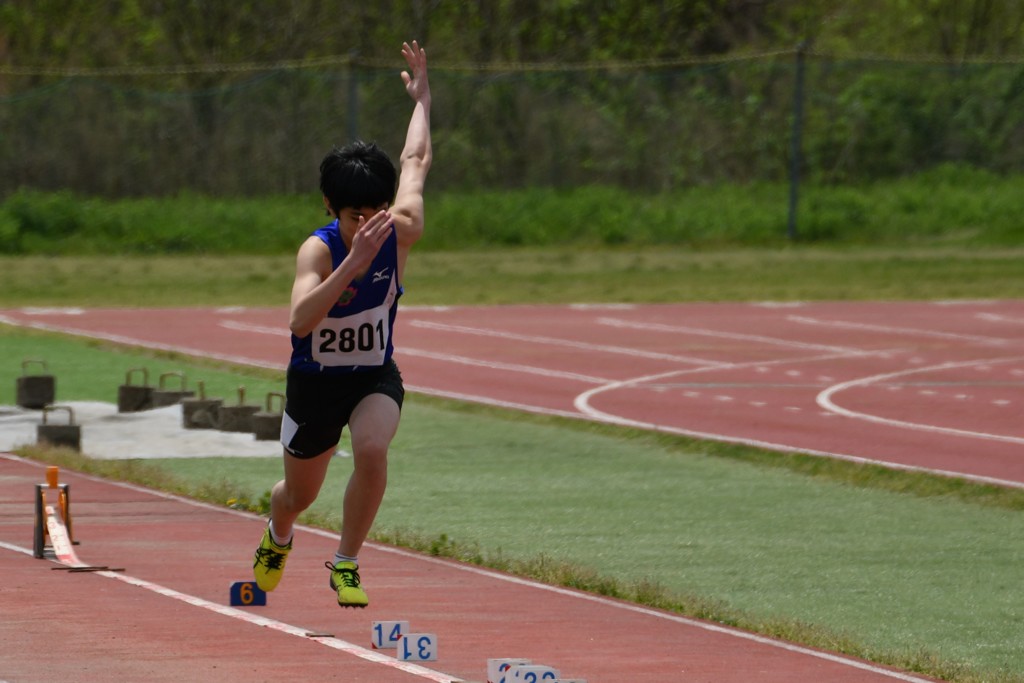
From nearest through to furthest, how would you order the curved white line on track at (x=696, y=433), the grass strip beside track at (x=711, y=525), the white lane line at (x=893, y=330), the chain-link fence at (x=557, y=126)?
the grass strip beside track at (x=711, y=525) → the curved white line on track at (x=696, y=433) → the white lane line at (x=893, y=330) → the chain-link fence at (x=557, y=126)

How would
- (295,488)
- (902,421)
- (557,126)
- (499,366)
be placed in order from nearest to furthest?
(295,488)
(902,421)
(499,366)
(557,126)

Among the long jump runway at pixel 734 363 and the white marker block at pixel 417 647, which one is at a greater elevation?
the white marker block at pixel 417 647

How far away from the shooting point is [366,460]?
25.9 ft

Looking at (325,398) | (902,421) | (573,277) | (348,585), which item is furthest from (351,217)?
(573,277)

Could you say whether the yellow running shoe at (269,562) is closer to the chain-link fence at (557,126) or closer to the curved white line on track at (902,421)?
the curved white line on track at (902,421)

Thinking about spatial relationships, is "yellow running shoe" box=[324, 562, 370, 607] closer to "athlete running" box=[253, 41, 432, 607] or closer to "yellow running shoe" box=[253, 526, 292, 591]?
"athlete running" box=[253, 41, 432, 607]

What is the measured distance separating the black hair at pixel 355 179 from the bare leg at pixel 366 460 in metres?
0.79

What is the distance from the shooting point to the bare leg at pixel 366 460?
7.84 meters

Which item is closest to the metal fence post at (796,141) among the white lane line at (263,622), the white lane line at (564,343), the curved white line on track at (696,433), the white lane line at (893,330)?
the white lane line at (893,330)

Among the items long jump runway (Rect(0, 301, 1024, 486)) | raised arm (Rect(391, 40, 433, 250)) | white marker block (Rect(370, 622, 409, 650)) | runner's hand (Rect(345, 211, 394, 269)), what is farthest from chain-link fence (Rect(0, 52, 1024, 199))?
runner's hand (Rect(345, 211, 394, 269))

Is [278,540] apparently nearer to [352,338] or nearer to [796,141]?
[352,338]

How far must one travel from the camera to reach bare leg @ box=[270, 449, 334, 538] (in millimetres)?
8102

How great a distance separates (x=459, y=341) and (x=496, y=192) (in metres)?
12.8

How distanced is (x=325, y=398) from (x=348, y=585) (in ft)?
2.46
